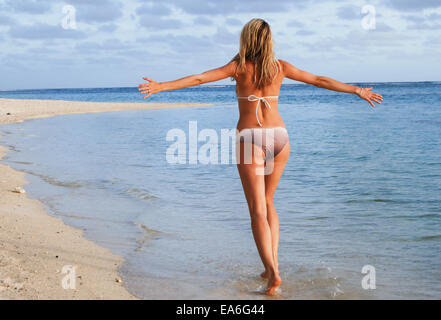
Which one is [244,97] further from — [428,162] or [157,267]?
[428,162]

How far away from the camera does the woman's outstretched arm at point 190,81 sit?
142 inches

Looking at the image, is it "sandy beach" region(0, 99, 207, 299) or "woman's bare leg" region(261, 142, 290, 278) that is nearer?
"sandy beach" region(0, 99, 207, 299)

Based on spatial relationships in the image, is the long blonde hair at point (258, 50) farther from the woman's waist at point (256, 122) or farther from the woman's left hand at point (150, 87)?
the woman's left hand at point (150, 87)

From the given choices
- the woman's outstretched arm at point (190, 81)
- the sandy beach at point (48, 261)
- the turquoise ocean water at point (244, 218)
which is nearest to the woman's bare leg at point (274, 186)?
the turquoise ocean water at point (244, 218)

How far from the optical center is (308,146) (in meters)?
14.7

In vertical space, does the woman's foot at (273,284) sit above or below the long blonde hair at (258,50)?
below

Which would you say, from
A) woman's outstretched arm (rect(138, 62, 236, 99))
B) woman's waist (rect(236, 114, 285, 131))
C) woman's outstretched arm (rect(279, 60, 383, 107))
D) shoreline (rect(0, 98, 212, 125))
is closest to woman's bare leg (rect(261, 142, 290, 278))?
woman's waist (rect(236, 114, 285, 131))

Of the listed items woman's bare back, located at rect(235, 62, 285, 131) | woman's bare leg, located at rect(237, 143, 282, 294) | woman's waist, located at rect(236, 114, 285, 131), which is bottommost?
woman's bare leg, located at rect(237, 143, 282, 294)

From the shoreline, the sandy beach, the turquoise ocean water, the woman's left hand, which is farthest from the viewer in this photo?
the shoreline

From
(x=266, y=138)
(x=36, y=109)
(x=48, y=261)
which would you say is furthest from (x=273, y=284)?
(x=36, y=109)

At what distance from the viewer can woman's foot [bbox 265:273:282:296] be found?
3895mm

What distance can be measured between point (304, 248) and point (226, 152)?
9050mm

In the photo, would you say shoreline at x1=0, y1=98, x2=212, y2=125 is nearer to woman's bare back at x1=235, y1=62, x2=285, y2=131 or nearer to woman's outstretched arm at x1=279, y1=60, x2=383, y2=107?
woman's bare back at x1=235, y1=62, x2=285, y2=131

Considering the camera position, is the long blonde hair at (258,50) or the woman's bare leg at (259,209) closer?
the long blonde hair at (258,50)
